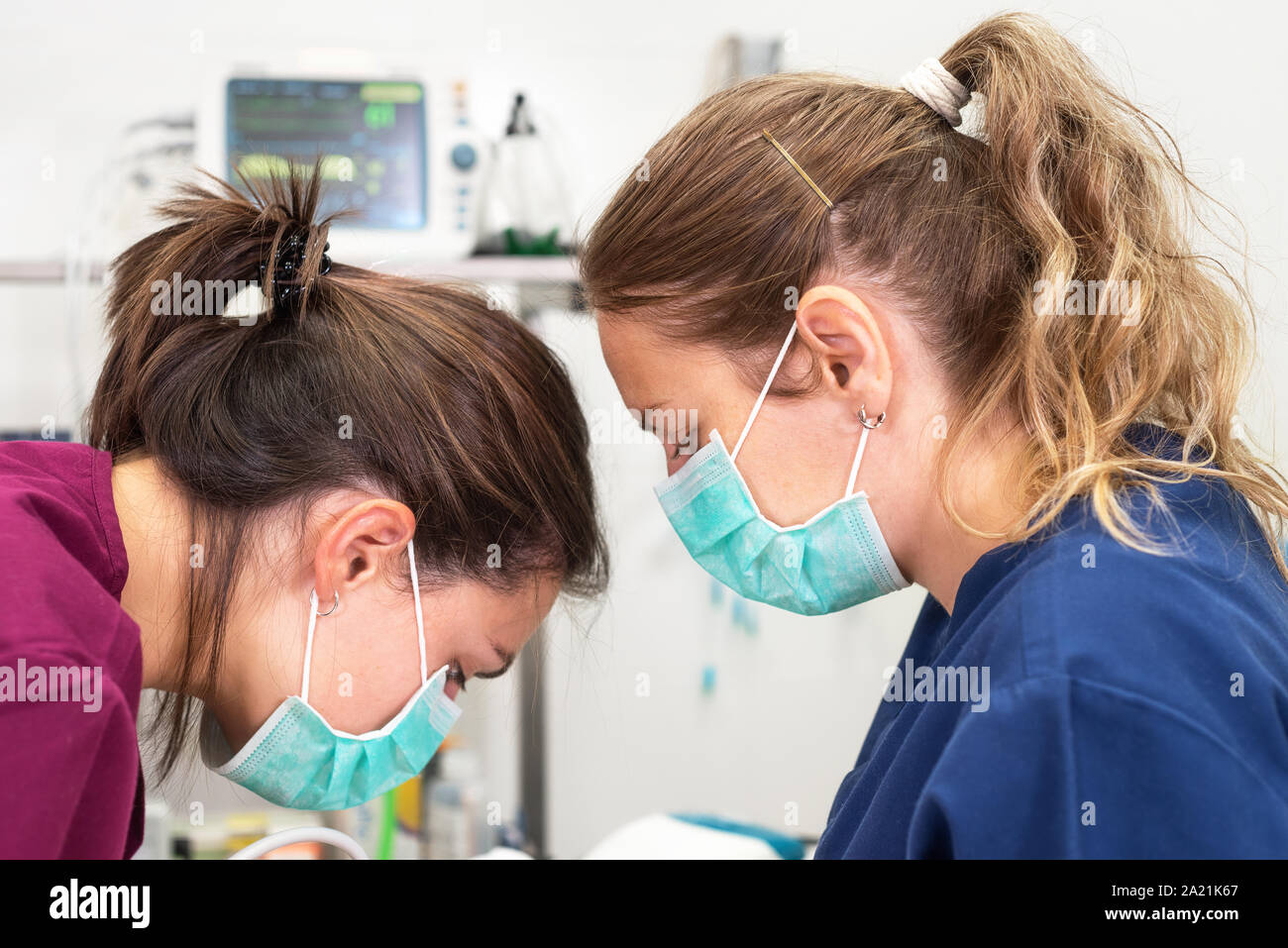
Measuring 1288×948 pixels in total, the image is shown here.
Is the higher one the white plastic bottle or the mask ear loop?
the mask ear loop

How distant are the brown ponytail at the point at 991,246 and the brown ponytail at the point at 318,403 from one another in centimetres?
18

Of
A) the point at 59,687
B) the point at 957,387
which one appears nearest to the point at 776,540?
the point at 957,387

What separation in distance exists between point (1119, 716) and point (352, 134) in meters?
1.71

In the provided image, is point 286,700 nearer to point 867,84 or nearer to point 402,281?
point 402,281

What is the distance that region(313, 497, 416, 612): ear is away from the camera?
93 centimetres

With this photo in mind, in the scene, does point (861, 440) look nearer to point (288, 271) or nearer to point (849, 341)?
point (849, 341)

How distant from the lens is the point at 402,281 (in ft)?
3.49

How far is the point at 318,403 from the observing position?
3.09ft

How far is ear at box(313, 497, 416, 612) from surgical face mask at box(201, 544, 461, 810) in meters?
0.03

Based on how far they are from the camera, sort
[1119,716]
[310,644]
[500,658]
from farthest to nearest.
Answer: [500,658]
[310,644]
[1119,716]

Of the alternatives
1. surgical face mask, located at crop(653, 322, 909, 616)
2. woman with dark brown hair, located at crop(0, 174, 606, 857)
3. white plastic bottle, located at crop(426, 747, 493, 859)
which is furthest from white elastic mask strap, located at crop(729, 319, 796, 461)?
white plastic bottle, located at crop(426, 747, 493, 859)

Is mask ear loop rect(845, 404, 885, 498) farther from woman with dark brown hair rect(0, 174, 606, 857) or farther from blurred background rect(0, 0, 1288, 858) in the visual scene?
blurred background rect(0, 0, 1288, 858)

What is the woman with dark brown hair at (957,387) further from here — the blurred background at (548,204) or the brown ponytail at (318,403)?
the blurred background at (548,204)
